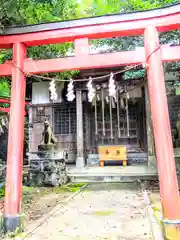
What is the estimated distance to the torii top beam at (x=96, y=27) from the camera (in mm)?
4418

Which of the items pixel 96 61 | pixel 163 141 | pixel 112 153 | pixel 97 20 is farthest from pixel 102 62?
pixel 112 153

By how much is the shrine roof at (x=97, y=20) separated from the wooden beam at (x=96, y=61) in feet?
2.04

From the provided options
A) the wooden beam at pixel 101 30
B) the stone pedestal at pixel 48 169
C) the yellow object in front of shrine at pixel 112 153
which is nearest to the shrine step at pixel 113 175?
the stone pedestal at pixel 48 169

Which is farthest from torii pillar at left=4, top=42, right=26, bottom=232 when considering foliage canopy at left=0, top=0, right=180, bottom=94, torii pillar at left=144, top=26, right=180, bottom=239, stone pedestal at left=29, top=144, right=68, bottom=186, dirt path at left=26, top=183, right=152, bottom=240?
→ stone pedestal at left=29, top=144, right=68, bottom=186

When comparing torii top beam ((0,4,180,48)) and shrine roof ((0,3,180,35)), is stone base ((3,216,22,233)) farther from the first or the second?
shrine roof ((0,3,180,35))

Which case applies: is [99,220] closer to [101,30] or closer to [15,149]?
[15,149]

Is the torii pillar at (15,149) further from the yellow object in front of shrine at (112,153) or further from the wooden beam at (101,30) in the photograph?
the yellow object in front of shrine at (112,153)

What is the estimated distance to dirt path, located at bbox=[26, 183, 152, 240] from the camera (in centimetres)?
410

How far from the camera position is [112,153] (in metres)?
12.6

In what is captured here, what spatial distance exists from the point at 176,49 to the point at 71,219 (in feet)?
13.9

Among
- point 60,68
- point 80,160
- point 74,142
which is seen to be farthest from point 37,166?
point 60,68

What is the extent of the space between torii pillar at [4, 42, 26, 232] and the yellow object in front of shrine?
840cm

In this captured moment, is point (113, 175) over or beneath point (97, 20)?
beneath

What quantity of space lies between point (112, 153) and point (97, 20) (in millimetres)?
8967
